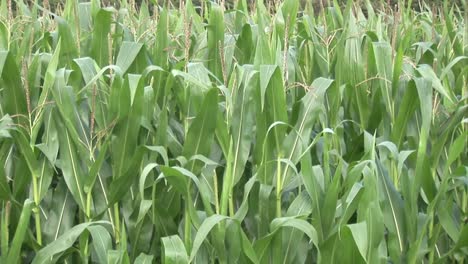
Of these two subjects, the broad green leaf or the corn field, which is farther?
the corn field

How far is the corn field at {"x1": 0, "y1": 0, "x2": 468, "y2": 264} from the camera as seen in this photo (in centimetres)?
197

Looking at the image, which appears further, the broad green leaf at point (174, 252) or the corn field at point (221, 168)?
the corn field at point (221, 168)

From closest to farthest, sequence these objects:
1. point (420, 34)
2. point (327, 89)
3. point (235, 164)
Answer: point (235, 164)
point (327, 89)
point (420, 34)

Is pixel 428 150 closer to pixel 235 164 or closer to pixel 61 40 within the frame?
pixel 235 164

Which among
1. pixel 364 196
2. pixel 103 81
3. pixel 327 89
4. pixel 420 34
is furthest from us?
pixel 420 34

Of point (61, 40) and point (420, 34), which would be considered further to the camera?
point (420, 34)

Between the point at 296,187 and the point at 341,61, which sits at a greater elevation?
the point at 341,61

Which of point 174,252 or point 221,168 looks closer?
point 174,252

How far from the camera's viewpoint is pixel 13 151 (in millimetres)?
2252

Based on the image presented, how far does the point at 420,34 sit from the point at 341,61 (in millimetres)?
1538

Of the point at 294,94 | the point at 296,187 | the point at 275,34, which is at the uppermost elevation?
the point at 275,34

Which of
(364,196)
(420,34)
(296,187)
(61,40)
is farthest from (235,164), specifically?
(420,34)

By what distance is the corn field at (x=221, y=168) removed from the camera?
6.48 feet

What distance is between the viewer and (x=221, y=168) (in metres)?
2.27
